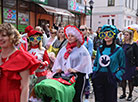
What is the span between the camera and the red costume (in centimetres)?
222

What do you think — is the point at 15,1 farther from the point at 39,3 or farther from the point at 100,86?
the point at 100,86

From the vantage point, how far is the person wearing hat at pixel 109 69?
4215 mm

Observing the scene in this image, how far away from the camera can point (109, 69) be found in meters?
4.26

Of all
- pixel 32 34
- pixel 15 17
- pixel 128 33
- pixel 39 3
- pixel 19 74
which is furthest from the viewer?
pixel 39 3

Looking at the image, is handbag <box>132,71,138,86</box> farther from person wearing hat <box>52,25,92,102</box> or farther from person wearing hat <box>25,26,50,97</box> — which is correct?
person wearing hat <box>25,26,50,97</box>

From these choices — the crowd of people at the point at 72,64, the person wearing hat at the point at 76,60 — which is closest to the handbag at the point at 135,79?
the crowd of people at the point at 72,64

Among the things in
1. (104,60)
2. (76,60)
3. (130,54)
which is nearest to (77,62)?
(76,60)

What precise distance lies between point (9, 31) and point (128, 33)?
4.09 meters

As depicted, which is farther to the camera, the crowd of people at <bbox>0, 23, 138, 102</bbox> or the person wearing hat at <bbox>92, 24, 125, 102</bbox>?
the person wearing hat at <bbox>92, 24, 125, 102</bbox>

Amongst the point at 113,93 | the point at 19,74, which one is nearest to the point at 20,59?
the point at 19,74

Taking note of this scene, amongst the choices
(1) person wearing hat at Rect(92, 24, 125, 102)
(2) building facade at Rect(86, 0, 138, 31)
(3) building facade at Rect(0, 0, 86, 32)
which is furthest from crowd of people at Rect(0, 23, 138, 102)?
(2) building facade at Rect(86, 0, 138, 31)

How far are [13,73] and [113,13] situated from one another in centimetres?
3505

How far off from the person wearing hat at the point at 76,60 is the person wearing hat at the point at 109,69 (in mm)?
267

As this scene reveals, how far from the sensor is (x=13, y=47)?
7.86 ft
